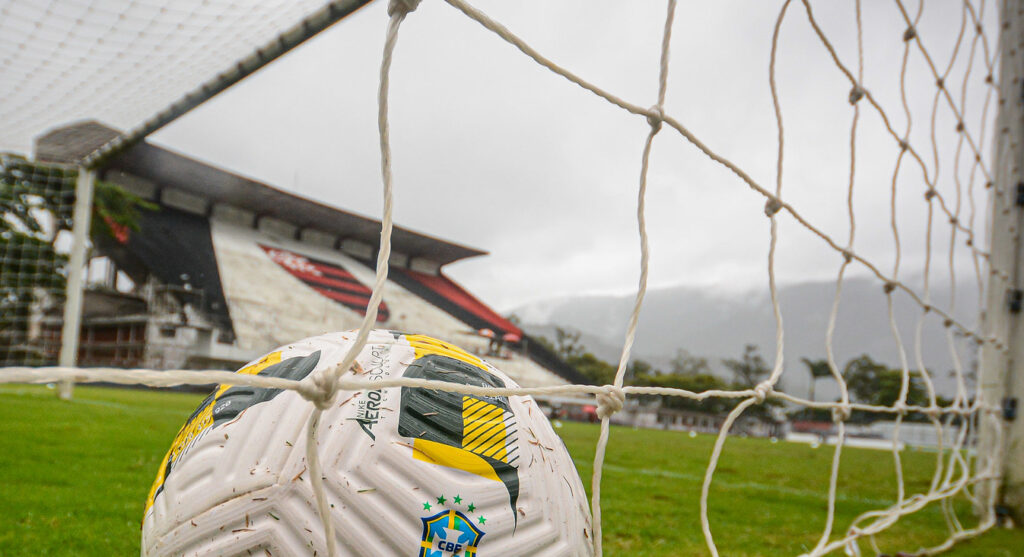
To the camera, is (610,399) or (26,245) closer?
(610,399)

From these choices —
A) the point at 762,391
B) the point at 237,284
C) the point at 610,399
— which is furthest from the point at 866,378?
the point at 610,399

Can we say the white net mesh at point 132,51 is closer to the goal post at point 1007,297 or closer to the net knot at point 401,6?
the net knot at point 401,6

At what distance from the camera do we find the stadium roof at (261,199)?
19.7 m

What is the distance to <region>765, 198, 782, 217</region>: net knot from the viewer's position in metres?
1.67

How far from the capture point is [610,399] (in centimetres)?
102

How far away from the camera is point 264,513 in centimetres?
90

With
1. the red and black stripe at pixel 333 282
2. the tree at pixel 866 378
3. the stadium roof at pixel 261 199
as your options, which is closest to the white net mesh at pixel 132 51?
the stadium roof at pixel 261 199

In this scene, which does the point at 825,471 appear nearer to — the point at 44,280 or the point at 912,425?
the point at 44,280

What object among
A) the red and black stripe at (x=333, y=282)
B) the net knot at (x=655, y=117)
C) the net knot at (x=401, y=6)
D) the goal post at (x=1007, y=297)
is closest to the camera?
the net knot at (x=401, y=6)

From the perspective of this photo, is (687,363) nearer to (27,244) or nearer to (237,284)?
(237,284)

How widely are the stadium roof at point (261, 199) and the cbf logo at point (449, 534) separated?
1691 centimetres

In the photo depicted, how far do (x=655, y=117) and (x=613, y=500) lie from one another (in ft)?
8.55

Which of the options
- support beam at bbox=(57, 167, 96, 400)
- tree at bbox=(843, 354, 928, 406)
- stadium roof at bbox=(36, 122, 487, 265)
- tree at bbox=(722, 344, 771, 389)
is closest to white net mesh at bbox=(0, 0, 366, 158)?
support beam at bbox=(57, 167, 96, 400)

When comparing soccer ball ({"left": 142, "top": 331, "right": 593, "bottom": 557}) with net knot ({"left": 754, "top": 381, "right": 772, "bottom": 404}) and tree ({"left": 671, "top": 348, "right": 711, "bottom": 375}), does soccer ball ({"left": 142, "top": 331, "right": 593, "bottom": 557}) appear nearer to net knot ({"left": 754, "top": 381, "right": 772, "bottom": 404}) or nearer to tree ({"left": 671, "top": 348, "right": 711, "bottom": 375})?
net knot ({"left": 754, "top": 381, "right": 772, "bottom": 404})
